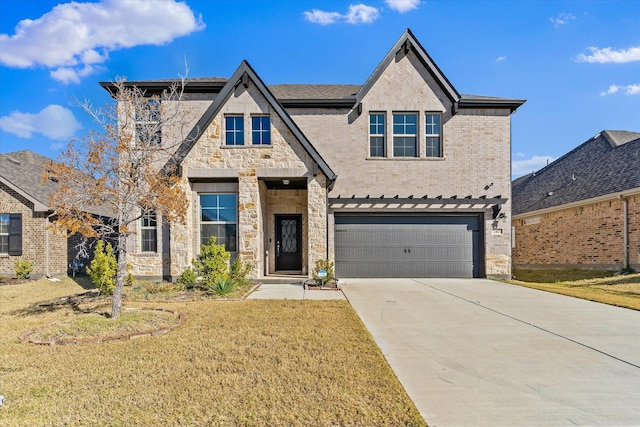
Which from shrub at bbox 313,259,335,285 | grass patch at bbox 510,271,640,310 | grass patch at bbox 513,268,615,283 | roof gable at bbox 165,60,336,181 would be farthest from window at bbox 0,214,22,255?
grass patch at bbox 513,268,615,283

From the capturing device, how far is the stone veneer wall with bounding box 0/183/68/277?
45.5ft

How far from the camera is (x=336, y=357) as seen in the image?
16.1 feet

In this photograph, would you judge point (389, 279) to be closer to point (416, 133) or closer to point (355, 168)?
point (355, 168)

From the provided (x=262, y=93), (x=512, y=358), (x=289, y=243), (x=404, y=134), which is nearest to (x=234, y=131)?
(x=262, y=93)

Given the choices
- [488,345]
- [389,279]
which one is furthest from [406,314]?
[389,279]

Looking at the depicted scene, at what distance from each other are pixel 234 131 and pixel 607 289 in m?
14.0

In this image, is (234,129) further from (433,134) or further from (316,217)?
(433,134)

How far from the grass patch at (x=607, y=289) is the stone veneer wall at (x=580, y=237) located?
1.63 m

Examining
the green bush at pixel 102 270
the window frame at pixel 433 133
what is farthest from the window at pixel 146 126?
the window frame at pixel 433 133

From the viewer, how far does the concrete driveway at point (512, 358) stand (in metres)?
3.61

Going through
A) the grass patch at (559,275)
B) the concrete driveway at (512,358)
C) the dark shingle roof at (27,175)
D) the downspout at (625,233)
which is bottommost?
the grass patch at (559,275)

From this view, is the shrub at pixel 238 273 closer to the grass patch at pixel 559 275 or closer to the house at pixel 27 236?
the house at pixel 27 236

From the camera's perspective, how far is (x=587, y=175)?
1836 centimetres

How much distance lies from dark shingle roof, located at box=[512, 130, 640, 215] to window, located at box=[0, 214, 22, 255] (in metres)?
24.3
